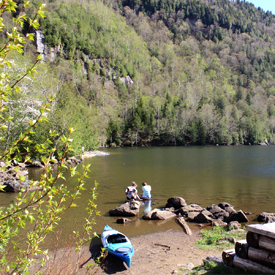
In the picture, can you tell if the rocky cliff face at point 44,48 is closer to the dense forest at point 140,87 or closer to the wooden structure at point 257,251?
the dense forest at point 140,87

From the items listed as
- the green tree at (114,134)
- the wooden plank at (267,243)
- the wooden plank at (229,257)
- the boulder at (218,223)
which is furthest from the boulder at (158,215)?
the green tree at (114,134)

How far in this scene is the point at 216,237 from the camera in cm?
1011

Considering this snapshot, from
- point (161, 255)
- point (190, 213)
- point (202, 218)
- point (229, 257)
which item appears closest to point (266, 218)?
point (202, 218)

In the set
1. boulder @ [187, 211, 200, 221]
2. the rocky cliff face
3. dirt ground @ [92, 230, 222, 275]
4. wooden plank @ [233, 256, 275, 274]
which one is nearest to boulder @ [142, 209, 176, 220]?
boulder @ [187, 211, 200, 221]

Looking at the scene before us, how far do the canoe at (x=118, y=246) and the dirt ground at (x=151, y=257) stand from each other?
0.31 meters

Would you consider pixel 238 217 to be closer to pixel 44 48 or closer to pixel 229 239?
pixel 229 239

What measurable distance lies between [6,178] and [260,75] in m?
211

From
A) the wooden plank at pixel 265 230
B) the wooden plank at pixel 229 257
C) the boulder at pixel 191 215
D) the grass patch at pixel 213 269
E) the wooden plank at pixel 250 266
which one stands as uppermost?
the wooden plank at pixel 265 230

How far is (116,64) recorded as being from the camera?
482 feet

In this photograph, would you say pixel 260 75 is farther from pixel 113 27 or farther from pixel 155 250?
pixel 155 250

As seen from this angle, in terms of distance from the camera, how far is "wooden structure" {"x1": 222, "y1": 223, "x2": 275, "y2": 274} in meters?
5.70

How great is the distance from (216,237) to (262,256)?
446 cm

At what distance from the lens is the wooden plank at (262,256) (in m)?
5.71

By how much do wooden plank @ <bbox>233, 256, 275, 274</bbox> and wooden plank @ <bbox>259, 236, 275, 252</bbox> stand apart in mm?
469
